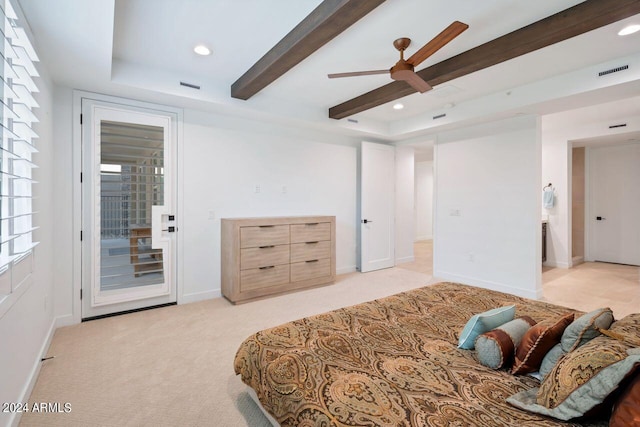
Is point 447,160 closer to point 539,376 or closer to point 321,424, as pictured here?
point 539,376

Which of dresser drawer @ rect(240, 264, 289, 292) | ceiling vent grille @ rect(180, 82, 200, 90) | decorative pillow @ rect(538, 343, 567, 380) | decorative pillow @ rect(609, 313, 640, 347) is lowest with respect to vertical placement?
dresser drawer @ rect(240, 264, 289, 292)

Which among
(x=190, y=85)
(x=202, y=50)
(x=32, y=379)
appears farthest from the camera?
(x=190, y=85)

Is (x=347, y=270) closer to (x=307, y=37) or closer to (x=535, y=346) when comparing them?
(x=307, y=37)

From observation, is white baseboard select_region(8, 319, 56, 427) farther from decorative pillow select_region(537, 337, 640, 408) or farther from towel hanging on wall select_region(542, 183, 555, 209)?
towel hanging on wall select_region(542, 183, 555, 209)

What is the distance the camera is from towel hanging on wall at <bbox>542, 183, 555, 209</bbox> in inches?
226

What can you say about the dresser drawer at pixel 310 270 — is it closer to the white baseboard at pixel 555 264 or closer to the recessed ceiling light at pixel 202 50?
the recessed ceiling light at pixel 202 50

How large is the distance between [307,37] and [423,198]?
26.5ft

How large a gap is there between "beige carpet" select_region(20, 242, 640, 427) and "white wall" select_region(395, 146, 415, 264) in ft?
6.09

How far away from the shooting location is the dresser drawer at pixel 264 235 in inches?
149

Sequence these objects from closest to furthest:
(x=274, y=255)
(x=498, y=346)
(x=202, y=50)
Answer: (x=498, y=346) < (x=202, y=50) < (x=274, y=255)

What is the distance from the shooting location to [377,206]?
18.3 ft

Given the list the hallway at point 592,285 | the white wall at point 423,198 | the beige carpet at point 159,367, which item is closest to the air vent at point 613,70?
the hallway at point 592,285

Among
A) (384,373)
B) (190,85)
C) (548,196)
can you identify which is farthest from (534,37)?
(548,196)

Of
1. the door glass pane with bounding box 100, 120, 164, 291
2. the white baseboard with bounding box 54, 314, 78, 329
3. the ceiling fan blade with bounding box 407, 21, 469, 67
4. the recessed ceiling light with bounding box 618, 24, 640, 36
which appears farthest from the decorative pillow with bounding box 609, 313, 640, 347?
the white baseboard with bounding box 54, 314, 78, 329
